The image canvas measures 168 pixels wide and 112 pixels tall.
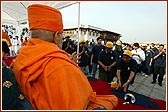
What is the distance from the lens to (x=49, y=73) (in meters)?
0.90

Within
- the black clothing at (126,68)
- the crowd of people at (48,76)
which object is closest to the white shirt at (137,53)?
the black clothing at (126,68)

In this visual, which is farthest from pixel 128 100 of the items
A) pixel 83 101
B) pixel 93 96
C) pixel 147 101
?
pixel 83 101

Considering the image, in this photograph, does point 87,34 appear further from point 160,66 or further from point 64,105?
point 64,105

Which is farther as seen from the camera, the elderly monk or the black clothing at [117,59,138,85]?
the black clothing at [117,59,138,85]

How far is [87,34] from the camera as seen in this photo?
74.6 feet

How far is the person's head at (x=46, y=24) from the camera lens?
105cm

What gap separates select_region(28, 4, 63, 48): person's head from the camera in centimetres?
105

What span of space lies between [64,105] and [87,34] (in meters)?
22.0

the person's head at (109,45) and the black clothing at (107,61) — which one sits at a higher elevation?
the person's head at (109,45)

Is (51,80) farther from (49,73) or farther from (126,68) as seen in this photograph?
(126,68)

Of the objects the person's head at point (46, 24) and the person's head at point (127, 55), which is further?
the person's head at point (127, 55)

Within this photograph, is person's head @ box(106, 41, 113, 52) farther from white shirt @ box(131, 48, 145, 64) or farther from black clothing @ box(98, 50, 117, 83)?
white shirt @ box(131, 48, 145, 64)

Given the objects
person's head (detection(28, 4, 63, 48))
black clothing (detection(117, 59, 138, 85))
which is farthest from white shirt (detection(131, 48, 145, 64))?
person's head (detection(28, 4, 63, 48))

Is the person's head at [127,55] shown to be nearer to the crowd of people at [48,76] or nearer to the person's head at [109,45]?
the person's head at [109,45]
